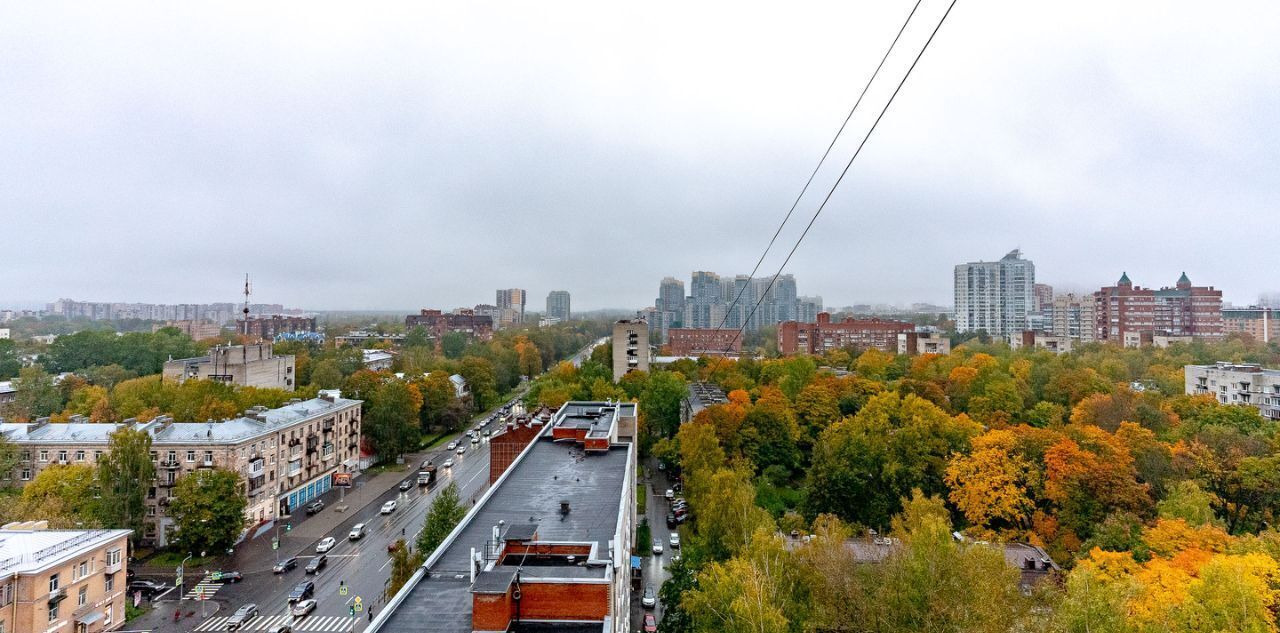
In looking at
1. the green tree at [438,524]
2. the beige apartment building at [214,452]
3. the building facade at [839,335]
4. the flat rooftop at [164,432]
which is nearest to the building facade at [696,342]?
the building facade at [839,335]

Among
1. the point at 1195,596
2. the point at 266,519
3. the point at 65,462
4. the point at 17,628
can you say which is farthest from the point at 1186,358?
the point at 65,462

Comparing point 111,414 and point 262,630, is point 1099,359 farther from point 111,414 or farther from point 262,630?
point 111,414

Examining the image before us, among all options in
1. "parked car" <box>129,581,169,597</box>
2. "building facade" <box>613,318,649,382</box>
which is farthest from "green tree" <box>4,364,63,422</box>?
"building facade" <box>613,318,649,382</box>

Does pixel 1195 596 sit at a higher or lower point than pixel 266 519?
higher

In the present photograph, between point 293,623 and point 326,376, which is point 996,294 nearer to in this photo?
point 326,376

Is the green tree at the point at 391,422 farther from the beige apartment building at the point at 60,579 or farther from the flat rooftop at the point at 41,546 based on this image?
the flat rooftop at the point at 41,546

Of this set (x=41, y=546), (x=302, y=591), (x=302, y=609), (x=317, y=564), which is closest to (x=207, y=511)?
(x=317, y=564)
